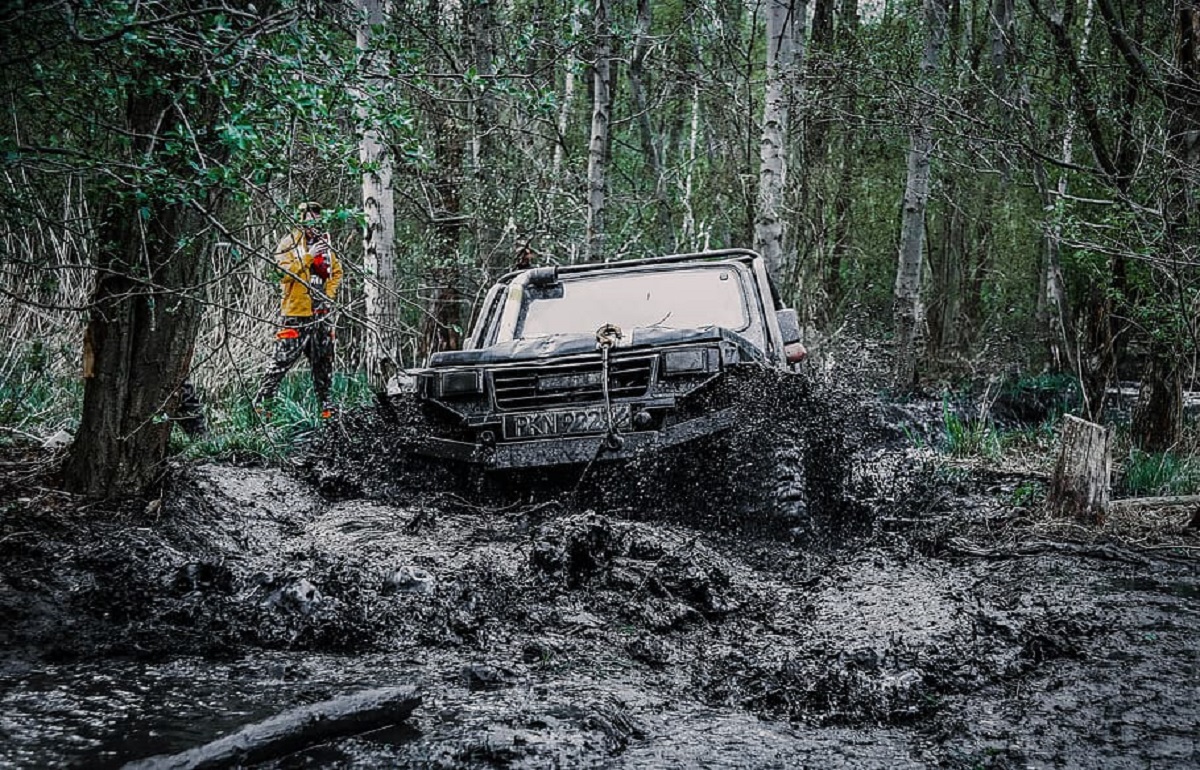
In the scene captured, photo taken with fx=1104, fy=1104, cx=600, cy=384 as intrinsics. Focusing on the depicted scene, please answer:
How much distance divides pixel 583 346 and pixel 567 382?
0.24 m

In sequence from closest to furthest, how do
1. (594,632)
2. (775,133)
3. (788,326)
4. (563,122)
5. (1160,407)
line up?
(594,632) → (788,326) → (1160,407) → (775,133) → (563,122)

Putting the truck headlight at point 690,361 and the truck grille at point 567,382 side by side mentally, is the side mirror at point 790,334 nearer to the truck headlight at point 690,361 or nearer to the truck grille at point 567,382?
the truck headlight at point 690,361

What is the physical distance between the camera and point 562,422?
6211 millimetres

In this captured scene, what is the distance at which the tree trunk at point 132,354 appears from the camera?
5.66 meters

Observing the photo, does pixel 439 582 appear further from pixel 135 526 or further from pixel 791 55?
pixel 791 55

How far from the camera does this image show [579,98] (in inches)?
1085

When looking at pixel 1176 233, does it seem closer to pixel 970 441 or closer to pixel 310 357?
pixel 970 441

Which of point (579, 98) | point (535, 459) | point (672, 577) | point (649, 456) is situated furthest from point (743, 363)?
point (579, 98)

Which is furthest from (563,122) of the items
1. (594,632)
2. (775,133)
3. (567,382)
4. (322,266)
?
(594,632)

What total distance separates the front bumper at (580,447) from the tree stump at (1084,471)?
2553mm

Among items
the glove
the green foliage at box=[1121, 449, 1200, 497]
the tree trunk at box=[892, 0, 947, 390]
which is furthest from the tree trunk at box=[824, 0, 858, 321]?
the glove

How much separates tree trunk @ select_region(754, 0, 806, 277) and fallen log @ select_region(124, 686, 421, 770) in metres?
9.16

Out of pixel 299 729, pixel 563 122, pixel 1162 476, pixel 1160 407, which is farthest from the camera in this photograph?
pixel 563 122

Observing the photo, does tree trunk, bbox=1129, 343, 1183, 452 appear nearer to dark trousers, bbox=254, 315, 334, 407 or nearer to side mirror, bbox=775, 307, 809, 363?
side mirror, bbox=775, 307, 809, 363
